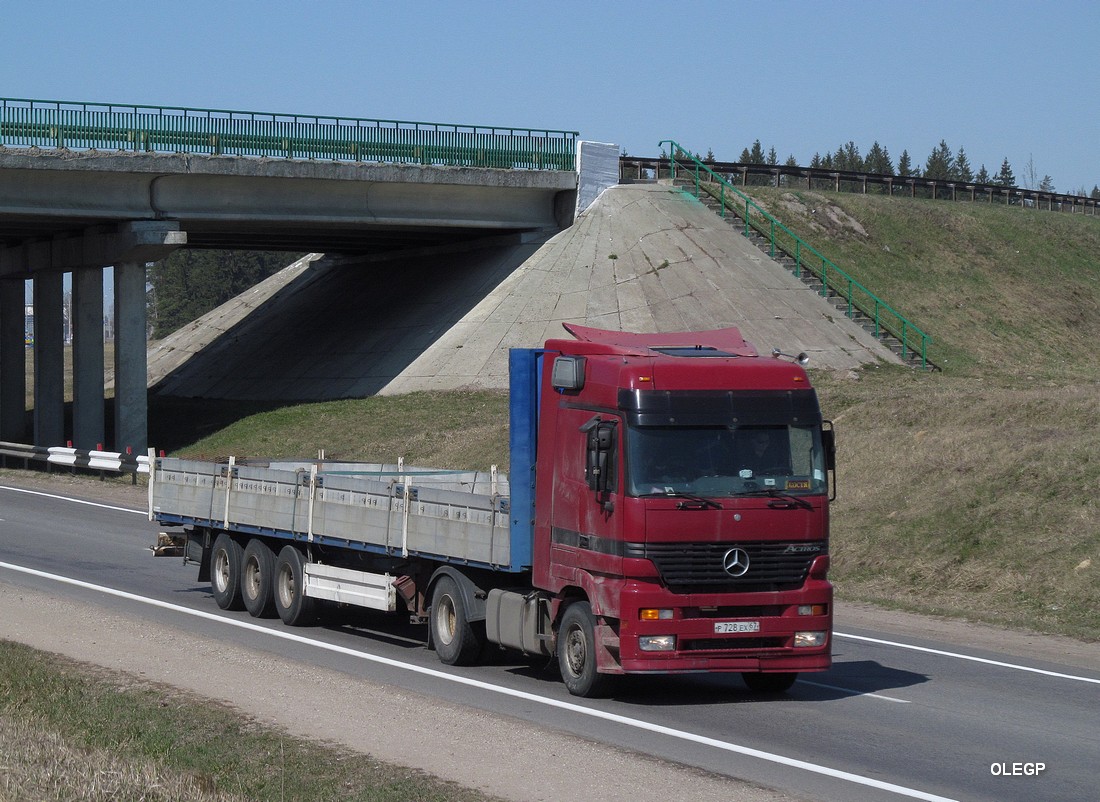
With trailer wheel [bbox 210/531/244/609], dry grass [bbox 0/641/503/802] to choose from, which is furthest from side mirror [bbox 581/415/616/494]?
trailer wheel [bbox 210/531/244/609]

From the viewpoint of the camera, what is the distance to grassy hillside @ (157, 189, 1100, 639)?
1942 cm

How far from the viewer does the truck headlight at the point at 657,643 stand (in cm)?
1131

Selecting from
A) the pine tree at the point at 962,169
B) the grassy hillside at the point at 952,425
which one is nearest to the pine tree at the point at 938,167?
the pine tree at the point at 962,169

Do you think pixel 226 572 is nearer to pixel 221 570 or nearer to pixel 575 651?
pixel 221 570

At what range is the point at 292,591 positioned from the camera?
15984 mm

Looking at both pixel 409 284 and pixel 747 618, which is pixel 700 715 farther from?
pixel 409 284

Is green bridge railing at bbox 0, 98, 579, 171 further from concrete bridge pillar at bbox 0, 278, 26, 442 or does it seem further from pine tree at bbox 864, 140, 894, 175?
Result: pine tree at bbox 864, 140, 894, 175

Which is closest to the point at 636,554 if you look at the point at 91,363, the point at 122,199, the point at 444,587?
the point at 444,587

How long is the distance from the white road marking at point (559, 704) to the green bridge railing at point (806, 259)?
2938cm

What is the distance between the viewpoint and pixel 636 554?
1130cm

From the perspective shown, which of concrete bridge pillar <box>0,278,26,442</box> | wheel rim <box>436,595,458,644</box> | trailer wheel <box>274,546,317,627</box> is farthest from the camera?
concrete bridge pillar <box>0,278,26,442</box>

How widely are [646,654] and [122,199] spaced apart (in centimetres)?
3029

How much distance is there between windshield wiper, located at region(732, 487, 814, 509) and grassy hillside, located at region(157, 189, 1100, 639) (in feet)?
21.7

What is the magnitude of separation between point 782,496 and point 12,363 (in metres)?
42.4
